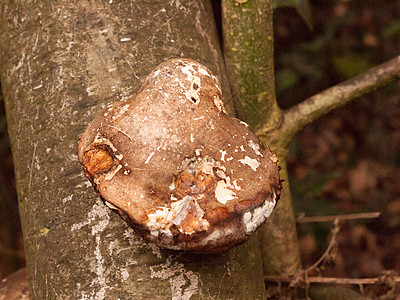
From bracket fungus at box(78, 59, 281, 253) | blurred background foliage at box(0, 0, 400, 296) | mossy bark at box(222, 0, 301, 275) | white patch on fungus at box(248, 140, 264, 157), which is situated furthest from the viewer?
blurred background foliage at box(0, 0, 400, 296)

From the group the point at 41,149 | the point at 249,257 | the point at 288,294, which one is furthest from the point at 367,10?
the point at 41,149

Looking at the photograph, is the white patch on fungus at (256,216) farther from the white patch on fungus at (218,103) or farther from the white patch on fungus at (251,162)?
the white patch on fungus at (218,103)

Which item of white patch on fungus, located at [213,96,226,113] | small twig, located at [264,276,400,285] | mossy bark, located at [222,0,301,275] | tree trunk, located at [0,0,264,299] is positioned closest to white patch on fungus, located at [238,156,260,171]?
white patch on fungus, located at [213,96,226,113]

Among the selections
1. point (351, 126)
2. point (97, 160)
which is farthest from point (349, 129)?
point (97, 160)

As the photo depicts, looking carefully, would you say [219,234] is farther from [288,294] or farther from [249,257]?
[288,294]

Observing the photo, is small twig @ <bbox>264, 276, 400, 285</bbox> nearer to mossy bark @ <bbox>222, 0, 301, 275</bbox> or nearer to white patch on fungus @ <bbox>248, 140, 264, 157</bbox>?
mossy bark @ <bbox>222, 0, 301, 275</bbox>

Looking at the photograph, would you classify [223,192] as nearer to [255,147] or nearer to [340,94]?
[255,147]
